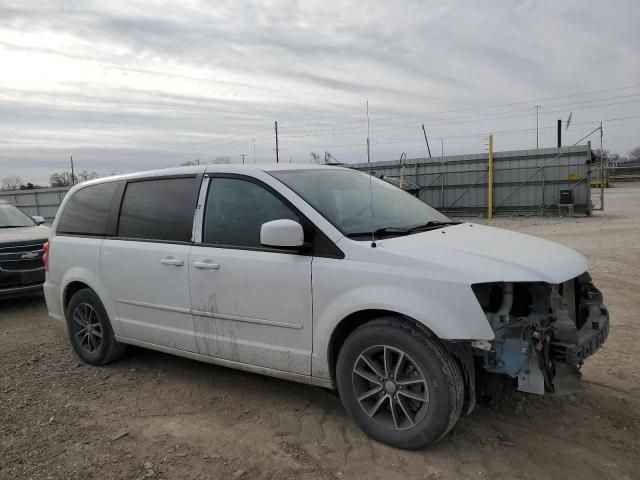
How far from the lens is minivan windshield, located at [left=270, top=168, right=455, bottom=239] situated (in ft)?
11.9

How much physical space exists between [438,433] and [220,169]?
2.42 meters

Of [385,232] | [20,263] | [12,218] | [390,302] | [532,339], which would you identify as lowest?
[532,339]

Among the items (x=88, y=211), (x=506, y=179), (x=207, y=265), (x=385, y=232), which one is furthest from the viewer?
(x=506, y=179)

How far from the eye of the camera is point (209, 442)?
3.42m

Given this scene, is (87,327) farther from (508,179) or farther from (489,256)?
(508,179)

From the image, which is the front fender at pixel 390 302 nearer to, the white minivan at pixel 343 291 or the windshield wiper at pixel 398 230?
the white minivan at pixel 343 291

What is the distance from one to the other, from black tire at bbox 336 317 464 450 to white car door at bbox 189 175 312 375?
36cm

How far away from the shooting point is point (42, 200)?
2931 centimetres

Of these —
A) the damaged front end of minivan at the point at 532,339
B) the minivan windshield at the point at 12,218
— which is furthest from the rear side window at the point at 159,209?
the minivan windshield at the point at 12,218

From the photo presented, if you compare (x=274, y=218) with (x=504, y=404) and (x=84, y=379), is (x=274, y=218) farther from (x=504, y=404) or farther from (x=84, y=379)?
(x=84, y=379)

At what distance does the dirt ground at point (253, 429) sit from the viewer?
121 inches

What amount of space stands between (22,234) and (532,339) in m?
7.39

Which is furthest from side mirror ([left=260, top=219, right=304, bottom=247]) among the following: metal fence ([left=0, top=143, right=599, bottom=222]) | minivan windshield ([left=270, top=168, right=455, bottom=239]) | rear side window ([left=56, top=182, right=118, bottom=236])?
metal fence ([left=0, top=143, right=599, bottom=222])

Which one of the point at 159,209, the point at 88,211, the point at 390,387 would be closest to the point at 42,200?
the point at 88,211
